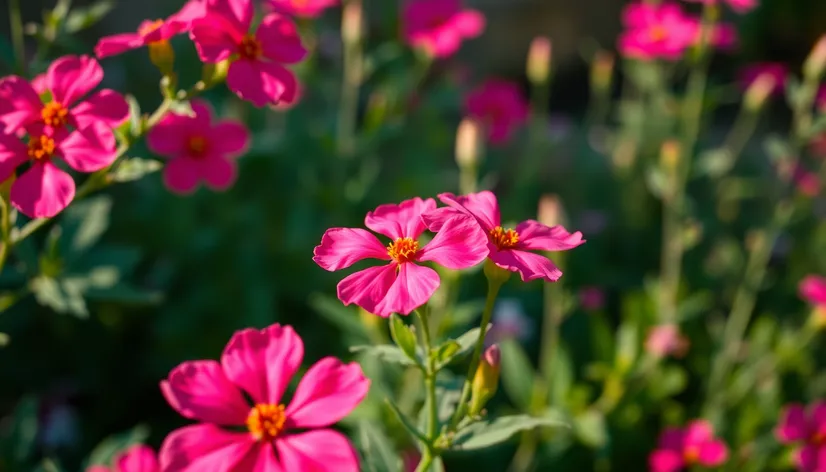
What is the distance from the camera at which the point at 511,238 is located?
83 centimetres

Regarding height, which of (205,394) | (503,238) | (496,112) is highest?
(503,238)

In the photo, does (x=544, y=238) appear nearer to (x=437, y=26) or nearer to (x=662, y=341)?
(x=662, y=341)

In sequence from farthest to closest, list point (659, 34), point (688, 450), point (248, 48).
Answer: point (659, 34), point (688, 450), point (248, 48)

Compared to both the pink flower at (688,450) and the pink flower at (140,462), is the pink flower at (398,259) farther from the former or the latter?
the pink flower at (688,450)

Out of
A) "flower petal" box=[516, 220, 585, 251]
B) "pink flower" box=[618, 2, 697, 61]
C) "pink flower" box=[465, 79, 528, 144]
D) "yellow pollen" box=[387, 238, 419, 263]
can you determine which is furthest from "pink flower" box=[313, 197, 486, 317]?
"pink flower" box=[465, 79, 528, 144]

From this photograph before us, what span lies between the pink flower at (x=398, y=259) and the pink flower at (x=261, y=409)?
8 cm

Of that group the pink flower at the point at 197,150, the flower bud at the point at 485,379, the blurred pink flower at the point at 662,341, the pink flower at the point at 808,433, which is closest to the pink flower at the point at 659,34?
the blurred pink flower at the point at 662,341

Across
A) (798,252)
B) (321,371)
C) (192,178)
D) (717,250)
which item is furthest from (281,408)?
(798,252)

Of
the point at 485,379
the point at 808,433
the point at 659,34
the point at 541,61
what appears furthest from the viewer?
the point at 541,61

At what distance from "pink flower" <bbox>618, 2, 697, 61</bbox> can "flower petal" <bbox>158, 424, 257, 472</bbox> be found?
1.45 m

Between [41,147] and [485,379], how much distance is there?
54 cm

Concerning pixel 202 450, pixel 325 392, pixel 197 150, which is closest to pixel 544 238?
pixel 325 392

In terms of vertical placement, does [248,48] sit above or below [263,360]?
above

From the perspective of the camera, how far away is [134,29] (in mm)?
3137
